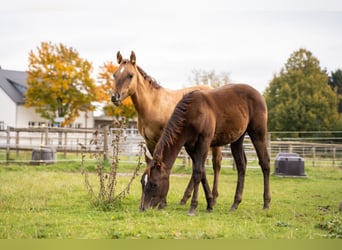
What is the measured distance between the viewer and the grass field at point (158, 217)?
4.39 metres

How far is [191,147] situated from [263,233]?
6.52ft

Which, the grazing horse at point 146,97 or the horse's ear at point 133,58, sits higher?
the horse's ear at point 133,58

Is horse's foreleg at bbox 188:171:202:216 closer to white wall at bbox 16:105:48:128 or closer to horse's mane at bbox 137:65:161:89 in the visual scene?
horse's mane at bbox 137:65:161:89

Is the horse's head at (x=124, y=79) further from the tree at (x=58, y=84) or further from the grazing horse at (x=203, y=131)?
the tree at (x=58, y=84)

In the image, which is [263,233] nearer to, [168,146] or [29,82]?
[168,146]

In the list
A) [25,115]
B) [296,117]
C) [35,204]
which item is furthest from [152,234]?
[25,115]

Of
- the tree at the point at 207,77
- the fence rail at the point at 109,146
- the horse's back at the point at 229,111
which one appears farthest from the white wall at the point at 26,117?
the horse's back at the point at 229,111

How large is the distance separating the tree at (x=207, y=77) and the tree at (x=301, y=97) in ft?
22.4

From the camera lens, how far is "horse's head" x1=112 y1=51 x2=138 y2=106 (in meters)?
6.35

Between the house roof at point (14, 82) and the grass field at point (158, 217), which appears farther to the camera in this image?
the house roof at point (14, 82)

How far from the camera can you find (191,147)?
615 cm

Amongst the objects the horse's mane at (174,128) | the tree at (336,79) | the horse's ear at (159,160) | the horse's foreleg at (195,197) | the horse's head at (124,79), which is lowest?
the horse's foreleg at (195,197)

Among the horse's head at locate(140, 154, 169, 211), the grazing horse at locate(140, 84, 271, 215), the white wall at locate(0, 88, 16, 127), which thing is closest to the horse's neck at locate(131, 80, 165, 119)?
the grazing horse at locate(140, 84, 271, 215)

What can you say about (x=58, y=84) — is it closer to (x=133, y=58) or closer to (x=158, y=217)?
(x=133, y=58)
